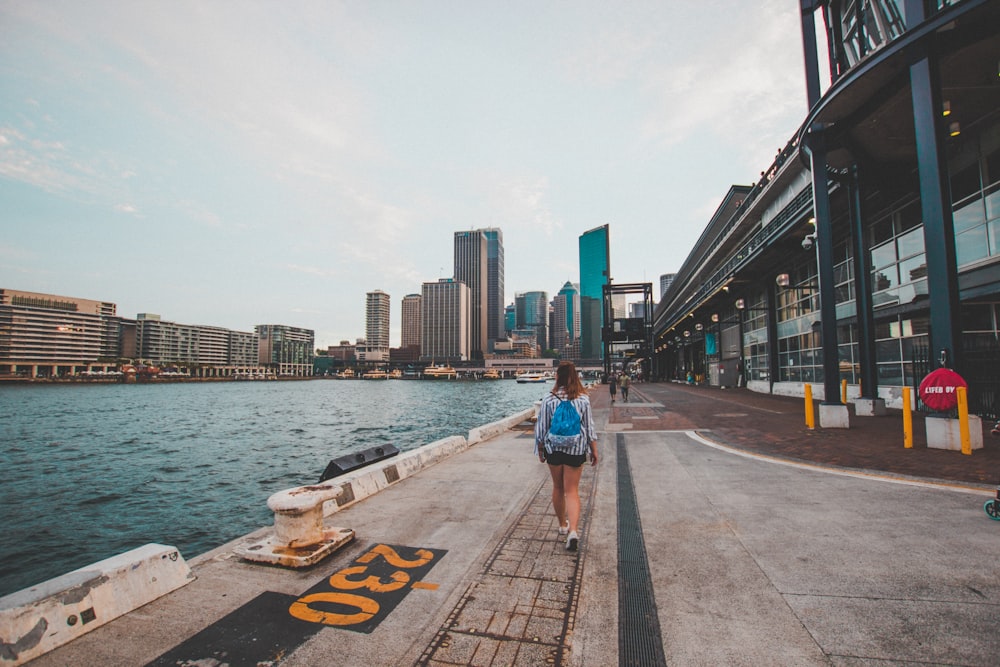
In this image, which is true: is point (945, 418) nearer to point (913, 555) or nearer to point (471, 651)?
point (913, 555)

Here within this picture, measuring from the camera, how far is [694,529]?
16.4 feet

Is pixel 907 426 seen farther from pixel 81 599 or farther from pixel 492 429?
pixel 81 599

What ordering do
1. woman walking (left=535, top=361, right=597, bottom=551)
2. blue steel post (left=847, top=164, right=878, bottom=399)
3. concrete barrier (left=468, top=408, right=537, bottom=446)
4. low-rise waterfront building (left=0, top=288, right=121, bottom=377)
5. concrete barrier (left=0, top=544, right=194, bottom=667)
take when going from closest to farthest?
concrete barrier (left=0, top=544, right=194, bottom=667) < woman walking (left=535, top=361, right=597, bottom=551) < concrete barrier (left=468, top=408, right=537, bottom=446) < blue steel post (left=847, top=164, right=878, bottom=399) < low-rise waterfront building (left=0, top=288, right=121, bottom=377)

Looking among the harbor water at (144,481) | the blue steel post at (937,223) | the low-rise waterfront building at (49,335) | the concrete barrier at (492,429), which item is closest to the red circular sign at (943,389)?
the blue steel post at (937,223)

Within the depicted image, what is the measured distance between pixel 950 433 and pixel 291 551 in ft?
37.7

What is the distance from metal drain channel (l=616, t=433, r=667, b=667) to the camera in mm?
2787

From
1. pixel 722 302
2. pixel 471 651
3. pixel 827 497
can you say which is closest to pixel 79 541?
pixel 471 651

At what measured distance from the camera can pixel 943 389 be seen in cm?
855

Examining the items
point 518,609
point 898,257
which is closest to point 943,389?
point 518,609

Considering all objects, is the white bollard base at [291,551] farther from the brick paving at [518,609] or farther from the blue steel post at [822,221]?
the blue steel post at [822,221]

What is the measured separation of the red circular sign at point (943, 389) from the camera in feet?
27.8

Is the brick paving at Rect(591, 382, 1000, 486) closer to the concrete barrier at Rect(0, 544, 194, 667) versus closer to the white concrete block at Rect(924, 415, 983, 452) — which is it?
the white concrete block at Rect(924, 415, 983, 452)

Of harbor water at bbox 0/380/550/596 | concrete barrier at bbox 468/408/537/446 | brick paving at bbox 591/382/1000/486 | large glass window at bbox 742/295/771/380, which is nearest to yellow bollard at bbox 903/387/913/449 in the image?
brick paving at bbox 591/382/1000/486

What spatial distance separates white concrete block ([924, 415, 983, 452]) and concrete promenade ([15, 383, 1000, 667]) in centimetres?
251
